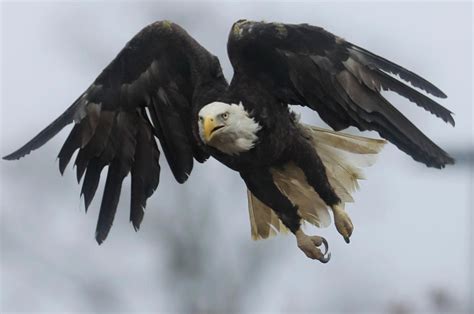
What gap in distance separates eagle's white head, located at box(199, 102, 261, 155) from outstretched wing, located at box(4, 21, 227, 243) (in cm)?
42

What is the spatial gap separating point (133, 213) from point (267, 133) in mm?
1184

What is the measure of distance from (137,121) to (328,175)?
117cm

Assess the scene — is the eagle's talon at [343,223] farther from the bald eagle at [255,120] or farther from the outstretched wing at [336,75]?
the outstretched wing at [336,75]

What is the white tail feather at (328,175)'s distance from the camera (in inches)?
449

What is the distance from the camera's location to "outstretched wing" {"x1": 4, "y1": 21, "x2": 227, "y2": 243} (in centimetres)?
1117

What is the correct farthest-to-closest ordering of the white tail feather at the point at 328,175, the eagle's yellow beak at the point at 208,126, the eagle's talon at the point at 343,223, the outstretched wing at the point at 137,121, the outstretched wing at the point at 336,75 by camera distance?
the white tail feather at the point at 328,175 < the outstretched wing at the point at 137,121 < the eagle's talon at the point at 343,223 < the outstretched wing at the point at 336,75 < the eagle's yellow beak at the point at 208,126

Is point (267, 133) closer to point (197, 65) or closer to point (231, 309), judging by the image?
point (197, 65)

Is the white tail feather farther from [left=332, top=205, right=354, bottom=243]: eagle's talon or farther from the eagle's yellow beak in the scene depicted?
the eagle's yellow beak

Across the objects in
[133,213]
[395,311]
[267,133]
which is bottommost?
[395,311]

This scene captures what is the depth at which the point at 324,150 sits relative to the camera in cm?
1161

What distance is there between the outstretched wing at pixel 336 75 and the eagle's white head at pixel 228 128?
339 mm

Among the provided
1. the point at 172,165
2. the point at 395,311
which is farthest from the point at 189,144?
the point at 395,311

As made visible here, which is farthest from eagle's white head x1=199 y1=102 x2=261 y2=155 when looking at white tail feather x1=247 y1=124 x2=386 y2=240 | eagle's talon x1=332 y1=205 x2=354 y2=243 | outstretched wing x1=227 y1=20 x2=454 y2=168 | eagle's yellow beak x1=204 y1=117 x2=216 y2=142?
eagle's talon x1=332 y1=205 x2=354 y2=243

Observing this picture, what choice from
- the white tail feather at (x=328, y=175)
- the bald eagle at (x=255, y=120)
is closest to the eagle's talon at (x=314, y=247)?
the bald eagle at (x=255, y=120)
